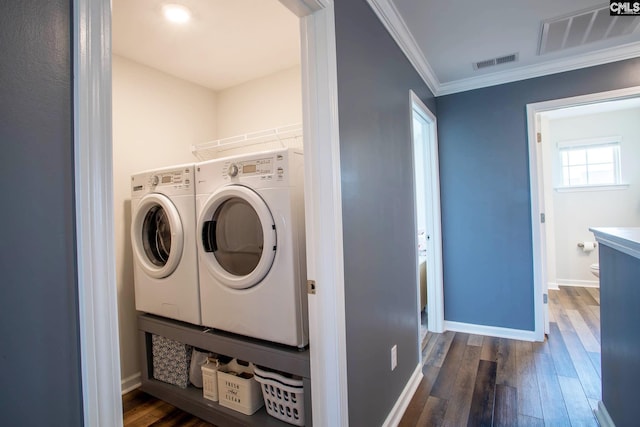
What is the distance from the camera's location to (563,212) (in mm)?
4562

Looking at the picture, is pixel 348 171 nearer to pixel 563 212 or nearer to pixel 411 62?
pixel 411 62

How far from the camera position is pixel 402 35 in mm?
2053

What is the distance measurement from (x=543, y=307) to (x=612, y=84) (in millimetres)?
1919

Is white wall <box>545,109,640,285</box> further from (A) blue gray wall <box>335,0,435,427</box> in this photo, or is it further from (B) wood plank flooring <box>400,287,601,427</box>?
(A) blue gray wall <box>335,0,435,427</box>

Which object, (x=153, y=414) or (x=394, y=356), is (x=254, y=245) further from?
(x=153, y=414)

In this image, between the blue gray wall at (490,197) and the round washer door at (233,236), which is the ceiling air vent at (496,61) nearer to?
the blue gray wall at (490,197)

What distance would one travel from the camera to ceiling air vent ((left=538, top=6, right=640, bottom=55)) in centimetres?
199

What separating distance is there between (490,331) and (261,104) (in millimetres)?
2971

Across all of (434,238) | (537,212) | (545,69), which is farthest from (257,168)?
(545,69)

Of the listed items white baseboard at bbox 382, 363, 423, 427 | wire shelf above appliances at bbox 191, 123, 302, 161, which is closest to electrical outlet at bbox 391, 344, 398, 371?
white baseboard at bbox 382, 363, 423, 427

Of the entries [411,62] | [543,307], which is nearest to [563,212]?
[543,307]

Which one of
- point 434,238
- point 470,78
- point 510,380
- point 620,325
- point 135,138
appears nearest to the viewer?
point 620,325

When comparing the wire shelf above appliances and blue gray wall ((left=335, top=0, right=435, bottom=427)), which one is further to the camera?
the wire shelf above appliances

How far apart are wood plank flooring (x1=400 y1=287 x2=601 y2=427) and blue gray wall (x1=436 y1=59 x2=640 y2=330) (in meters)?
0.31
